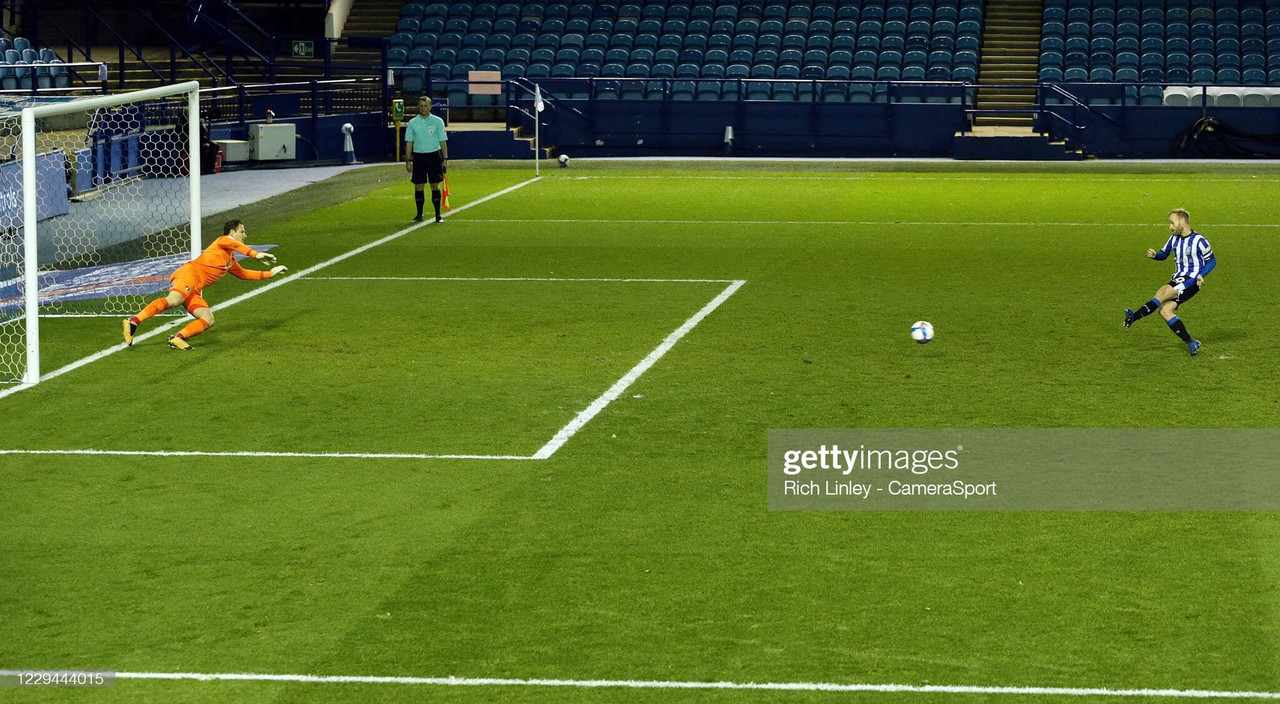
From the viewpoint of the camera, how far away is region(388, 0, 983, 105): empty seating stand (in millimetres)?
37750

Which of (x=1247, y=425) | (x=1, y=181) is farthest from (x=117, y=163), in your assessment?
(x=1247, y=425)

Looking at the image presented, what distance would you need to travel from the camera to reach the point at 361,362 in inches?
554

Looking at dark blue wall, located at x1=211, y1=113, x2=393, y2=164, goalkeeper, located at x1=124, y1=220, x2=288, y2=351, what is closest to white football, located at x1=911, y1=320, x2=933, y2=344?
goalkeeper, located at x1=124, y1=220, x2=288, y2=351

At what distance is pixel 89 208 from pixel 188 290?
11230mm

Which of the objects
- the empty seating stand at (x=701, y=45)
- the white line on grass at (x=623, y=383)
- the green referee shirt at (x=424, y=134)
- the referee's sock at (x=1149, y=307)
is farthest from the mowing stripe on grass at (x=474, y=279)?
the empty seating stand at (x=701, y=45)

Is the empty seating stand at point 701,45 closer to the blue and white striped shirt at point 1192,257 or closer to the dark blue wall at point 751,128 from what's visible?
the dark blue wall at point 751,128

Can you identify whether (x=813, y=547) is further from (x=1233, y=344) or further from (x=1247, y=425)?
(x=1233, y=344)

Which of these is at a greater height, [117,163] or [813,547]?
[117,163]

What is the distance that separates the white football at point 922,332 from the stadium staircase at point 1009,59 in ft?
71.7

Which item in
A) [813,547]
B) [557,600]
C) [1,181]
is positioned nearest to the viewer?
[557,600]

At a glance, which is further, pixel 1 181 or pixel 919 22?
pixel 919 22

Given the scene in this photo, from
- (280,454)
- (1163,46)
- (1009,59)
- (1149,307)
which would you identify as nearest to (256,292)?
(280,454)

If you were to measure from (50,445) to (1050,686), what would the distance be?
7240 millimetres

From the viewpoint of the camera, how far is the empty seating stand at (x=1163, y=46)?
36.7 m
